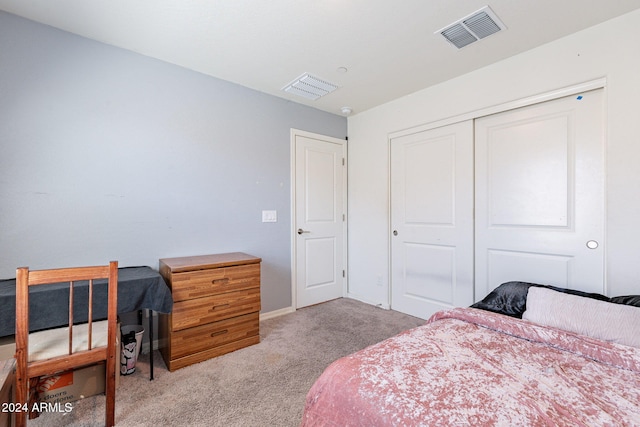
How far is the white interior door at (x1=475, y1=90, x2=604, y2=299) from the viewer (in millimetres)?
2068

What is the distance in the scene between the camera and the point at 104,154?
7.37 feet

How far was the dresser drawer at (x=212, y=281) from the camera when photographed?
2.13m

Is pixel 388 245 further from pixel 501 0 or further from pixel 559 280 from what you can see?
pixel 501 0

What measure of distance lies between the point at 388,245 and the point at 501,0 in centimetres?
238

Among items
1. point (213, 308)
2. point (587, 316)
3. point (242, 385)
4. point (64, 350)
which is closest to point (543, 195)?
point (587, 316)

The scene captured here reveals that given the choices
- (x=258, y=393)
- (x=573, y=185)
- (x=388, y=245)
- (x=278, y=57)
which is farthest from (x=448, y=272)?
(x=278, y=57)

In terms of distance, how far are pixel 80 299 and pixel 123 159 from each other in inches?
44.8

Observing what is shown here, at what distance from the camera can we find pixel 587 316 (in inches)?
58.0

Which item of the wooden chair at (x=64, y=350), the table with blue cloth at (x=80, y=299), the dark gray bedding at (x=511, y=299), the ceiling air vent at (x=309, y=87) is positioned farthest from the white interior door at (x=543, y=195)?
the wooden chair at (x=64, y=350)

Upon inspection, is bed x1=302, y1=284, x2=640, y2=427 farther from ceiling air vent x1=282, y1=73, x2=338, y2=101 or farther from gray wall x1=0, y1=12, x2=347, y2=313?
ceiling air vent x1=282, y1=73, x2=338, y2=101

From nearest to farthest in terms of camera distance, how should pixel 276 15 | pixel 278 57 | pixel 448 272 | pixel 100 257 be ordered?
pixel 276 15
pixel 100 257
pixel 278 57
pixel 448 272

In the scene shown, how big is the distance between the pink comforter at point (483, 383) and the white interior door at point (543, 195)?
3.60ft

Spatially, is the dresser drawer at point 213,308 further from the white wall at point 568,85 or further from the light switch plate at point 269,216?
the white wall at point 568,85

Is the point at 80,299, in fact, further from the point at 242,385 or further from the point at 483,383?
the point at 483,383
